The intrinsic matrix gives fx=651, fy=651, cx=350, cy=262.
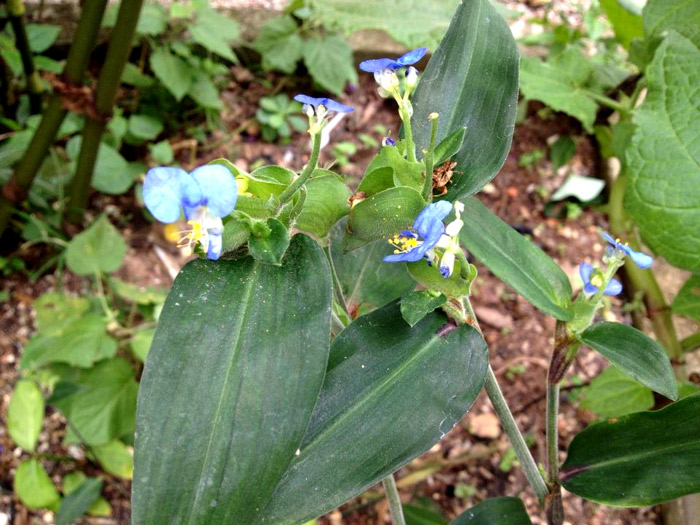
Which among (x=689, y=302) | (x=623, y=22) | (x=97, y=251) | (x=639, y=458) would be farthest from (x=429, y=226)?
(x=623, y=22)

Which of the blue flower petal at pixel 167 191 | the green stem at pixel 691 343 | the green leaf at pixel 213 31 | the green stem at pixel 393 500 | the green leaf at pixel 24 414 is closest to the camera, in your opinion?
the blue flower petal at pixel 167 191

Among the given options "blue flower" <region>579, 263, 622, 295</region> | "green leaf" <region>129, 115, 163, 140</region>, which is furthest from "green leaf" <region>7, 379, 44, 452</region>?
"blue flower" <region>579, 263, 622, 295</region>

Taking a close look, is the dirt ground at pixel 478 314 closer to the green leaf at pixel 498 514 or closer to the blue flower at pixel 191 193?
the green leaf at pixel 498 514

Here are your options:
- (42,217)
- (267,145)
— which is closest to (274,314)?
(42,217)

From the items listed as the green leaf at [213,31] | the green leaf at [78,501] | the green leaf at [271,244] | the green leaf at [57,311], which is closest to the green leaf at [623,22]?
the green leaf at [213,31]

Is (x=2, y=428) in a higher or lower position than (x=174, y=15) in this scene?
lower

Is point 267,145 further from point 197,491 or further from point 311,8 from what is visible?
point 197,491

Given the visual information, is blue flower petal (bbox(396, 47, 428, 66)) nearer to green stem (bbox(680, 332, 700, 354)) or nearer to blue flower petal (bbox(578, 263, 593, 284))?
blue flower petal (bbox(578, 263, 593, 284))
